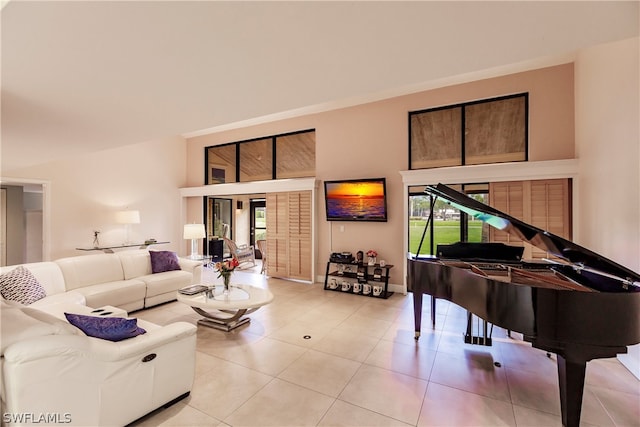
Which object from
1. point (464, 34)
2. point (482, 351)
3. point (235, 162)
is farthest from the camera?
point (235, 162)

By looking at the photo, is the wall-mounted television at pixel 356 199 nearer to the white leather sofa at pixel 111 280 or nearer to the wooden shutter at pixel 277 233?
the wooden shutter at pixel 277 233

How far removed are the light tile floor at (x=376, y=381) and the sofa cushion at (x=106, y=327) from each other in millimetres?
651

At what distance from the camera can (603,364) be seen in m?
2.92

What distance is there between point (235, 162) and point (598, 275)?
715cm

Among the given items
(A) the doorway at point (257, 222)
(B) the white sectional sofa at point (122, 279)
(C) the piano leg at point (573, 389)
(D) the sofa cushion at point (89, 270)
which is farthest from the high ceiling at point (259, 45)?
(A) the doorway at point (257, 222)

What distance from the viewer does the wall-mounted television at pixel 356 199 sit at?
214 inches

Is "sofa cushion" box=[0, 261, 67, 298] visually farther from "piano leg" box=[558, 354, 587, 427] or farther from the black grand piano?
"piano leg" box=[558, 354, 587, 427]

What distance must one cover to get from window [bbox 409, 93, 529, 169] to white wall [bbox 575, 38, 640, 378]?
0.75 m

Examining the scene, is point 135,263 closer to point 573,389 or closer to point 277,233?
point 277,233

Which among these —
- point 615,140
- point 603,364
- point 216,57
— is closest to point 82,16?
point 216,57

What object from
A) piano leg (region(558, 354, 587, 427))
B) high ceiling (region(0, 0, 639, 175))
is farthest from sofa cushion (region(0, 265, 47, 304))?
piano leg (region(558, 354, 587, 427))

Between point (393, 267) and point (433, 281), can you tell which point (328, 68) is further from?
point (393, 267)

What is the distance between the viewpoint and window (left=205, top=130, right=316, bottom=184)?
655 cm

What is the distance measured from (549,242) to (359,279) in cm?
344
